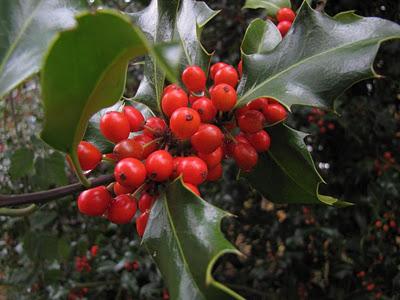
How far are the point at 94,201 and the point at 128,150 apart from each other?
99 mm

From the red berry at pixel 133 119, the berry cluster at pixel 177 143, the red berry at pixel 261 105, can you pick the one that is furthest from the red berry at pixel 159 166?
the red berry at pixel 261 105

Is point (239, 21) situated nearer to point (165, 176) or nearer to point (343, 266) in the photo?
point (343, 266)

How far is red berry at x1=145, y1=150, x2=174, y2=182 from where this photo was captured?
0.70 m

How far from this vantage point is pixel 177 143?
0.81 meters

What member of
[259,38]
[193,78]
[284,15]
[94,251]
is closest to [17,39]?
[193,78]

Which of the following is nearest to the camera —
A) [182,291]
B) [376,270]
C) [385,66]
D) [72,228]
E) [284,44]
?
[182,291]

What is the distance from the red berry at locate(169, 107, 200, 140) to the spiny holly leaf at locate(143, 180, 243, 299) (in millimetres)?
85

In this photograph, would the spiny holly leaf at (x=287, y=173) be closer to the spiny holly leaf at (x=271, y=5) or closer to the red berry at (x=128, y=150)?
the red berry at (x=128, y=150)

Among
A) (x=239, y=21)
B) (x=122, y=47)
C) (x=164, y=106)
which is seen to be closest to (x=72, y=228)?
(x=239, y=21)

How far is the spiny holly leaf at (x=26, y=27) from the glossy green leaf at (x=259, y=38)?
39cm

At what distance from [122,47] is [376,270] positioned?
6.71ft

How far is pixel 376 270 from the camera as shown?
7.16 ft

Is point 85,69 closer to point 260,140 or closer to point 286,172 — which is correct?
point 260,140

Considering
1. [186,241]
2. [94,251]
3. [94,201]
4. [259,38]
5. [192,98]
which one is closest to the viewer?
[186,241]
